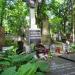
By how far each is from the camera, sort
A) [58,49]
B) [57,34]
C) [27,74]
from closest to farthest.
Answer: [27,74]
[58,49]
[57,34]

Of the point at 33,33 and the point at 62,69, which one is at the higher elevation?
the point at 33,33

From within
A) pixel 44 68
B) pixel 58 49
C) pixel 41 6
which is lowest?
pixel 58 49

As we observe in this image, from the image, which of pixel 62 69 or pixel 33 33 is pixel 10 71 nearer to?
pixel 62 69

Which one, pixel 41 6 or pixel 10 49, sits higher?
pixel 41 6

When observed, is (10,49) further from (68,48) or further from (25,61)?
(68,48)

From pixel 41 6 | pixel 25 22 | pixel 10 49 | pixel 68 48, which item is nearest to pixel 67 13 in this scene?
pixel 25 22

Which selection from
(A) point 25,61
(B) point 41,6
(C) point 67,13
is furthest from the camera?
(C) point 67,13

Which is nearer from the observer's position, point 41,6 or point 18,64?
point 18,64


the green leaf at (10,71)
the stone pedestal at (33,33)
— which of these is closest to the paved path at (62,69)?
the stone pedestal at (33,33)

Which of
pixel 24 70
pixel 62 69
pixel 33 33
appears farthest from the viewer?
pixel 33 33

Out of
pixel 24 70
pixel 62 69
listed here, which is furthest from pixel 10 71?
pixel 62 69

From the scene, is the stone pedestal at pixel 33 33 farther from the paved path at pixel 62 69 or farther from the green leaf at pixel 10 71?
the green leaf at pixel 10 71

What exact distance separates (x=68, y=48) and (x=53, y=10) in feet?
70.2

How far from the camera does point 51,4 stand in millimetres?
52375
